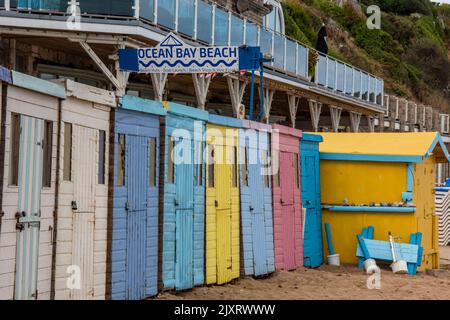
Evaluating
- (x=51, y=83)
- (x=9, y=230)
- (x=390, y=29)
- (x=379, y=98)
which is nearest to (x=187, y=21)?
(x=51, y=83)

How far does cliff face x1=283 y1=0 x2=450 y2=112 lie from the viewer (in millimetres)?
62500

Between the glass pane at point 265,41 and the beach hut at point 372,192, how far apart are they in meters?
5.29

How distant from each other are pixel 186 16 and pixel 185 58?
20.1 ft

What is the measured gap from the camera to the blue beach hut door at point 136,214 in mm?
11453

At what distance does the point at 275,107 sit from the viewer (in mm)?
31453

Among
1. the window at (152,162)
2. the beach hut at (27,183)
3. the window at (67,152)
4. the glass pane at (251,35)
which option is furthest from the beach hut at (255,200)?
the glass pane at (251,35)

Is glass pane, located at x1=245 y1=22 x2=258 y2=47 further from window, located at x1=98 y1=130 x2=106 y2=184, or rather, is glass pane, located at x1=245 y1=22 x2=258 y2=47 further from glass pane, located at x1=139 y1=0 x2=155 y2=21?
window, located at x1=98 y1=130 x2=106 y2=184

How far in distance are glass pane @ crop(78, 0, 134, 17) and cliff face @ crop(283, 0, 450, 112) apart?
35.6m

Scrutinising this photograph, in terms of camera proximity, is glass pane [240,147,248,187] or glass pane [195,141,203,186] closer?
glass pane [195,141,203,186]

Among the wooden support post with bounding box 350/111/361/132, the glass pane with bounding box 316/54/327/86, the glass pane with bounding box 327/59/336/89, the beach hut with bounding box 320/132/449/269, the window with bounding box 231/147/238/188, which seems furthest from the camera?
the wooden support post with bounding box 350/111/361/132

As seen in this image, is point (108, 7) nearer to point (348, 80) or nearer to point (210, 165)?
point (210, 165)

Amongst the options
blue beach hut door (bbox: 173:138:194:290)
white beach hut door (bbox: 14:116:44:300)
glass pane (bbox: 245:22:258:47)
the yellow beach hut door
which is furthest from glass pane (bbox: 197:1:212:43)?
white beach hut door (bbox: 14:116:44:300)

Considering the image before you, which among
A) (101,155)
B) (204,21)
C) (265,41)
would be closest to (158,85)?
(204,21)
